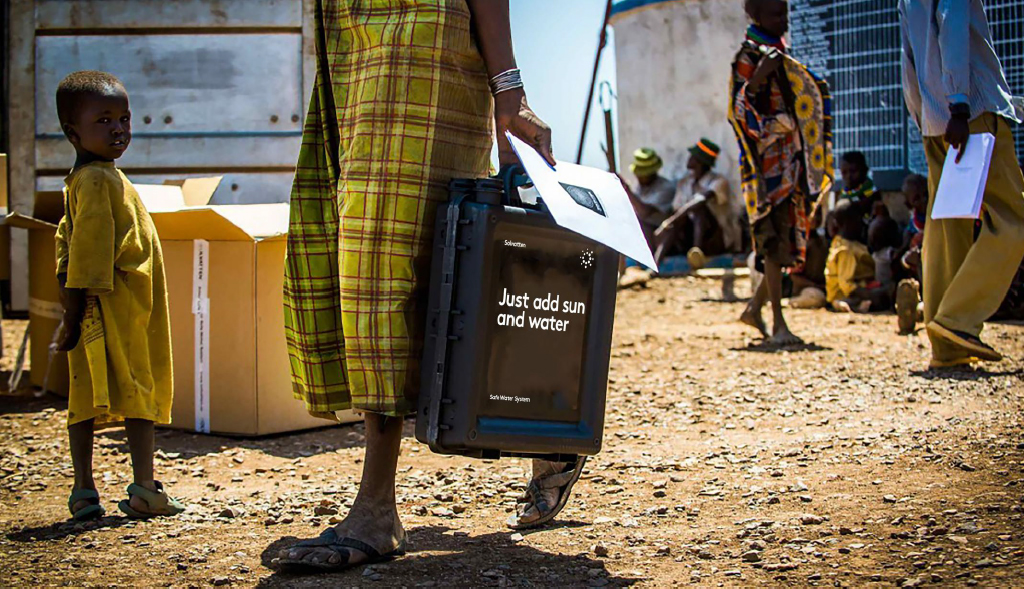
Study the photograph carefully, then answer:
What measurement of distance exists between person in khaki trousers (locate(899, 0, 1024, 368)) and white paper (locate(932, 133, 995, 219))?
0.07 metres

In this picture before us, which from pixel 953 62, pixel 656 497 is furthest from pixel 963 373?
pixel 656 497

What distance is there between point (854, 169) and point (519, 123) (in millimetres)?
6692

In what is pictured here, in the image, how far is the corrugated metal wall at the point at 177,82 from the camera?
5.32m

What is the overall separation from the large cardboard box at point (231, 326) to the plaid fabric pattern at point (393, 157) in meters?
1.69

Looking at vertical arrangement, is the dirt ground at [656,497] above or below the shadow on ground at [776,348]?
below

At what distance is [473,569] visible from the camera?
2.49 meters

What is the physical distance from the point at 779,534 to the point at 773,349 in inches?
148

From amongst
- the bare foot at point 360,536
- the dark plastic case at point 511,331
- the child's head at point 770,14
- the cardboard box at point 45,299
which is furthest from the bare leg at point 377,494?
the child's head at point 770,14

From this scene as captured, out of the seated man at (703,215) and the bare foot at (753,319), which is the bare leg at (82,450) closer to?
the bare foot at (753,319)

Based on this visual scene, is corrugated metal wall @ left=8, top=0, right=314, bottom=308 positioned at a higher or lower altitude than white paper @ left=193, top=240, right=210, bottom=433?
higher

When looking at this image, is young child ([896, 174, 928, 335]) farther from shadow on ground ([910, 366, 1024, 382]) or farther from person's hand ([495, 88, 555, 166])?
person's hand ([495, 88, 555, 166])

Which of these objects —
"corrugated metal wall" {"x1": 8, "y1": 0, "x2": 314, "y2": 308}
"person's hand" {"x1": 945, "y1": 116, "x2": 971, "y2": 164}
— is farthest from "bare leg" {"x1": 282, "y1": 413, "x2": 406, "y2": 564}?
"person's hand" {"x1": 945, "y1": 116, "x2": 971, "y2": 164}

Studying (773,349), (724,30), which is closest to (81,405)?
(773,349)

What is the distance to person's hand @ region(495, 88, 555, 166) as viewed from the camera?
247 centimetres
